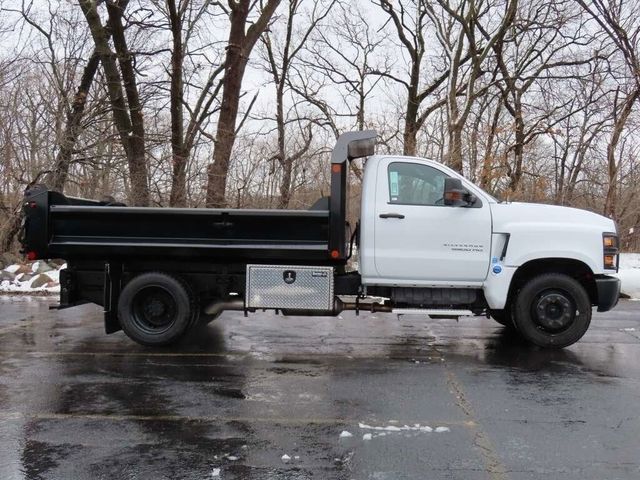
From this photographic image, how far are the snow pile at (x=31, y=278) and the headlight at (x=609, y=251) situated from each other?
10.2 metres

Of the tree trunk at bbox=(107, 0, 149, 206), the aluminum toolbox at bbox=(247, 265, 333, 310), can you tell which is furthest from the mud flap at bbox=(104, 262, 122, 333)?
the tree trunk at bbox=(107, 0, 149, 206)

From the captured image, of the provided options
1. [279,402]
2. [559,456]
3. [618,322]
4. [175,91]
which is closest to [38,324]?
[279,402]

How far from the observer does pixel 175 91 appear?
19547 mm

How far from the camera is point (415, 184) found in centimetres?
756

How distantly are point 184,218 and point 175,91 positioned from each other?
13348 mm

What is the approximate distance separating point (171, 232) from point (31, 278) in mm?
7507

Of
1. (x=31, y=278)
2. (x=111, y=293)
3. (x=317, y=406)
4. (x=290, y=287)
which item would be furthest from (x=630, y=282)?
(x=31, y=278)

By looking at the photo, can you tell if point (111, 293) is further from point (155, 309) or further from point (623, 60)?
point (623, 60)

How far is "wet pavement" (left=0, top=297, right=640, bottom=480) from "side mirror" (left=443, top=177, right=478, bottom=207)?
189 cm

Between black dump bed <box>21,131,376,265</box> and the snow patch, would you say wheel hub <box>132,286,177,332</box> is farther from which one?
the snow patch

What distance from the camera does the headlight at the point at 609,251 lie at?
7309mm

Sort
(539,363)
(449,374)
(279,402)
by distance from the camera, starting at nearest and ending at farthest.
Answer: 1. (279,402)
2. (449,374)
3. (539,363)

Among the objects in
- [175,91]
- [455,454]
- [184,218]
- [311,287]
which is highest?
[175,91]

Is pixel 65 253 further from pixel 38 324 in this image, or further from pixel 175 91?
pixel 175 91
